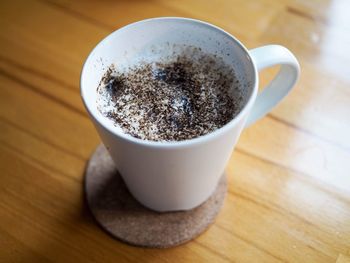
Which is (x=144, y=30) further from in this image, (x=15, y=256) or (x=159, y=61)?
(x=15, y=256)

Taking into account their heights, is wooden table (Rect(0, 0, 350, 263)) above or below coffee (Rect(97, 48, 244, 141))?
below

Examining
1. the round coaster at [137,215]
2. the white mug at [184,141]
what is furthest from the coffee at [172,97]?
the round coaster at [137,215]

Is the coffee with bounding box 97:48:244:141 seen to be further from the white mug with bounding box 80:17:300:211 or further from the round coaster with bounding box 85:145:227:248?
the round coaster with bounding box 85:145:227:248

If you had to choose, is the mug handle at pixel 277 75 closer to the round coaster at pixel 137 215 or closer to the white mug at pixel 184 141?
the white mug at pixel 184 141

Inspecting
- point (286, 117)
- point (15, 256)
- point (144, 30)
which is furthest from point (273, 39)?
point (15, 256)

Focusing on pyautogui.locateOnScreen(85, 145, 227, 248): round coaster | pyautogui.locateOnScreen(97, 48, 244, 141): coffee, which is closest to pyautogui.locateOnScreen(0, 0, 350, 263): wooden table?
pyautogui.locateOnScreen(85, 145, 227, 248): round coaster

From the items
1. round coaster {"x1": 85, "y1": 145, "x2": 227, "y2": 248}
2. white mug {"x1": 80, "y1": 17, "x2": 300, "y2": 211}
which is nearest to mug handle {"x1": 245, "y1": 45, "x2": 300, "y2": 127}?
white mug {"x1": 80, "y1": 17, "x2": 300, "y2": 211}

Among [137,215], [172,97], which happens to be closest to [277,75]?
[172,97]
